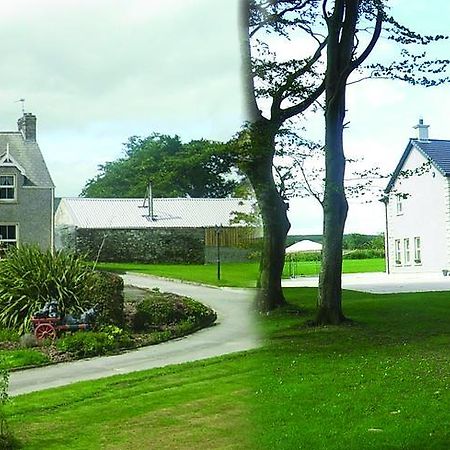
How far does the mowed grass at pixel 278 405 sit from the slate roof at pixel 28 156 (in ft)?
1.23

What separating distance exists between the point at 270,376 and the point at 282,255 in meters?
0.23

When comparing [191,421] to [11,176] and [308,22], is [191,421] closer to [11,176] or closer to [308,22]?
[11,176]

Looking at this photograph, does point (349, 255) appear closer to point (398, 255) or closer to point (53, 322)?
point (398, 255)

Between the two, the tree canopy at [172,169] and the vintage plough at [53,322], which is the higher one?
the tree canopy at [172,169]

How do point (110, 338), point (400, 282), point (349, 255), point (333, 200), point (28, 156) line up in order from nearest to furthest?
point (28, 156) < point (349, 255) < point (333, 200) < point (400, 282) < point (110, 338)

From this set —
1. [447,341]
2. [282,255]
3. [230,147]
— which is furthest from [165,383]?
[447,341]

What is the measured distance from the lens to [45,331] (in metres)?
6.54

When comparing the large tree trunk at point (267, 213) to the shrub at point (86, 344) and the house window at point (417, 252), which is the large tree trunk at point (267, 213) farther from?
the shrub at point (86, 344)

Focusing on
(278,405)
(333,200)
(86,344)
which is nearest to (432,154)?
(333,200)

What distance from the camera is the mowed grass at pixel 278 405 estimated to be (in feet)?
3.84

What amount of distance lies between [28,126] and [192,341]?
390 cm

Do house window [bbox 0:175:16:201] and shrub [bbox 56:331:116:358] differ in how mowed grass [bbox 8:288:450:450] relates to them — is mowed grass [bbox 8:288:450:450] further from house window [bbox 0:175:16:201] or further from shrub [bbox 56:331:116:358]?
shrub [bbox 56:331:116:358]

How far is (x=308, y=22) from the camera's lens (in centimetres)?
143

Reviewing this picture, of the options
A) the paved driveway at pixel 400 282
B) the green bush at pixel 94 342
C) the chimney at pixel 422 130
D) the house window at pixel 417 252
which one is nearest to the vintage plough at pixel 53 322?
the green bush at pixel 94 342
